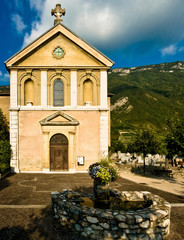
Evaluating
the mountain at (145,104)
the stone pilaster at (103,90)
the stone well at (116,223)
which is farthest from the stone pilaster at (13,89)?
the mountain at (145,104)

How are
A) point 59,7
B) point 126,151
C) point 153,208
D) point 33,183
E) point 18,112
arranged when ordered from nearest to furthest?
point 153,208 < point 33,183 < point 18,112 < point 59,7 < point 126,151

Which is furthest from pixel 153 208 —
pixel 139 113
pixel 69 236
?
pixel 139 113

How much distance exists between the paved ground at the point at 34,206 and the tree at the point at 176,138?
345cm

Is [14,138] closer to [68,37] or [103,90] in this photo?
[103,90]

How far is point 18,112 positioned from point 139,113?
246 feet

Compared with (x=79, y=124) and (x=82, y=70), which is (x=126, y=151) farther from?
(x=82, y=70)

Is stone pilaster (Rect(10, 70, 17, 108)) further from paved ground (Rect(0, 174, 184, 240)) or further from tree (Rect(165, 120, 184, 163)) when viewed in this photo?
tree (Rect(165, 120, 184, 163))

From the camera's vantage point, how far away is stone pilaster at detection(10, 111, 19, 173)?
1600 cm

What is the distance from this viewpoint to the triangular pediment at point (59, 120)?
16188mm

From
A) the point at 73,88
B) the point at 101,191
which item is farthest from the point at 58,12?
the point at 101,191

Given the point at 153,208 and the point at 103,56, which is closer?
the point at 153,208

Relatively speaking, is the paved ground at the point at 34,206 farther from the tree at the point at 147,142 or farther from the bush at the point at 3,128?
the tree at the point at 147,142

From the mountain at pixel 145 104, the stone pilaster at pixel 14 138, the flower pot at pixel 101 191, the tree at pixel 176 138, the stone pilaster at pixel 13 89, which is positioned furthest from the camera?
the mountain at pixel 145 104

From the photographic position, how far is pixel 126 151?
2986 centimetres
